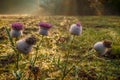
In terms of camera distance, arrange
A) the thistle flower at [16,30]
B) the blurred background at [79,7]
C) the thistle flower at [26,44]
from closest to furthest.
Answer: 1. the thistle flower at [26,44]
2. the thistle flower at [16,30]
3. the blurred background at [79,7]

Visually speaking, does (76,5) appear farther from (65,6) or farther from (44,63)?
(44,63)

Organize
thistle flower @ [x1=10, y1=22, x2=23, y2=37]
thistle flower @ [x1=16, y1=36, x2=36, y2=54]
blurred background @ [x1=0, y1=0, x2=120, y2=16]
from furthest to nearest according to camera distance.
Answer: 1. blurred background @ [x1=0, y1=0, x2=120, y2=16]
2. thistle flower @ [x1=10, y1=22, x2=23, y2=37]
3. thistle flower @ [x1=16, y1=36, x2=36, y2=54]

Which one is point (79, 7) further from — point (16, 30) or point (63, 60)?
point (16, 30)

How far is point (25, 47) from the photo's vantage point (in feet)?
9.53

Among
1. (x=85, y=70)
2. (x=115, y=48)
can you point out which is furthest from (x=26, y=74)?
(x=115, y=48)

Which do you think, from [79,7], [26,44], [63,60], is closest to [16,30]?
[26,44]

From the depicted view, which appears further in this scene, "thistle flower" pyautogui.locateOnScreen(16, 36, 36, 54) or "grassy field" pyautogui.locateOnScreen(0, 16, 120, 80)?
"grassy field" pyautogui.locateOnScreen(0, 16, 120, 80)

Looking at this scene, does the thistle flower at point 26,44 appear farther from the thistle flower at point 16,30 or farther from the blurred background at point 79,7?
the blurred background at point 79,7

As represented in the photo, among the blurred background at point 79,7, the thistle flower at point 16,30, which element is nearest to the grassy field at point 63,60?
the thistle flower at point 16,30

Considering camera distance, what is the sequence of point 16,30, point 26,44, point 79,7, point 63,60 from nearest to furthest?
point 26,44 < point 16,30 < point 63,60 < point 79,7

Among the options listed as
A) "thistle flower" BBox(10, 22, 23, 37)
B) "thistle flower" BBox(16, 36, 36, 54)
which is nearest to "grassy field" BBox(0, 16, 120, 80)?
"thistle flower" BBox(16, 36, 36, 54)

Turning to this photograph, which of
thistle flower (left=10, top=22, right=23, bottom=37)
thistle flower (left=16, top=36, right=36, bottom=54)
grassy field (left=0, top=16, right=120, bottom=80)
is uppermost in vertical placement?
thistle flower (left=10, top=22, right=23, bottom=37)

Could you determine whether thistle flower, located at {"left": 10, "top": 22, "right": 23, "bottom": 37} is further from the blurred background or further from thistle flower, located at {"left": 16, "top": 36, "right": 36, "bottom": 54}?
the blurred background

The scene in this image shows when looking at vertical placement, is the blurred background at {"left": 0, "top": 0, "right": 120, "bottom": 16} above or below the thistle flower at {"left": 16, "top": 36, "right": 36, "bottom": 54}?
below
